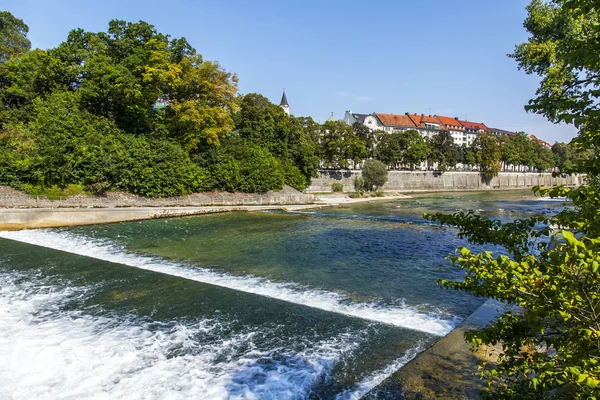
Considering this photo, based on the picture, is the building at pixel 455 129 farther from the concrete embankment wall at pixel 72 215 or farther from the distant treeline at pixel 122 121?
the concrete embankment wall at pixel 72 215

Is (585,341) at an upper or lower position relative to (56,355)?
upper

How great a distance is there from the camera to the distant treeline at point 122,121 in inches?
1358

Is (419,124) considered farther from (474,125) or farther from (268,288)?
(268,288)

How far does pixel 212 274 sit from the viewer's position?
49.5ft

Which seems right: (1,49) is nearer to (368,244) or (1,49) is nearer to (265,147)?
(265,147)

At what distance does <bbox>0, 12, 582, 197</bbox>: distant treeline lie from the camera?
34488mm

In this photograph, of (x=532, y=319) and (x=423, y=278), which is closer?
(x=532, y=319)

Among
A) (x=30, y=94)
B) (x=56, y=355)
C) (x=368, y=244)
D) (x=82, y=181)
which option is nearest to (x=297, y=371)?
(x=56, y=355)

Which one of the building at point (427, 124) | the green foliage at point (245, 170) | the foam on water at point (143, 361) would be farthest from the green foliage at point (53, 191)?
the building at point (427, 124)

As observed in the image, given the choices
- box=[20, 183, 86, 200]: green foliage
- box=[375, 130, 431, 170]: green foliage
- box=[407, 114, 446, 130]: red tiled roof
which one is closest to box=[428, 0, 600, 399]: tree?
box=[20, 183, 86, 200]: green foliage

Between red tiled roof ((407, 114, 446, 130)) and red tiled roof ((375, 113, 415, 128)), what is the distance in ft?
8.09

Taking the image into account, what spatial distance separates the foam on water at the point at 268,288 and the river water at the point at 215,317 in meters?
0.06

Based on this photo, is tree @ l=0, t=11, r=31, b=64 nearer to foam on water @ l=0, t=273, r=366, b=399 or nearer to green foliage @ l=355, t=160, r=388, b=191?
foam on water @ l=0, t=273, r=366, b=399

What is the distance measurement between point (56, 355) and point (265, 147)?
161 ft
